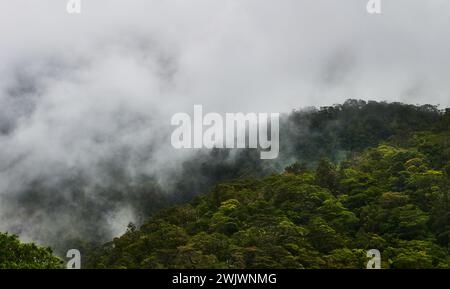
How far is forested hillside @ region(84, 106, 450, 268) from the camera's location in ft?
82.8

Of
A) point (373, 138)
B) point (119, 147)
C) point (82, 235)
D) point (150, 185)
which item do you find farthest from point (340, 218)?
point (119, 147)

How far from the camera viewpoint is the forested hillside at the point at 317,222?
25.2 meters

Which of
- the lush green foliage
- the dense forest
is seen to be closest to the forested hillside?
the dense forest

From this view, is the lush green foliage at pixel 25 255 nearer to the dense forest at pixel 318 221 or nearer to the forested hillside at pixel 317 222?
the dense forest at pixel 318 221

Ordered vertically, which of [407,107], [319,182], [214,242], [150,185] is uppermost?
[407,107]

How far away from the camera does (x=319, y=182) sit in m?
37.5

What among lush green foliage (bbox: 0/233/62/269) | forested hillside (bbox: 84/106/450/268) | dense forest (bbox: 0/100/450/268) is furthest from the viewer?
forested hillside (bbox: 84/106/450/268)

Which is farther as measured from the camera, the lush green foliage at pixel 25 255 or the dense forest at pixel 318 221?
the dense forest at pixel 318 221

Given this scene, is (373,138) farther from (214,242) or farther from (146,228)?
(214,242)

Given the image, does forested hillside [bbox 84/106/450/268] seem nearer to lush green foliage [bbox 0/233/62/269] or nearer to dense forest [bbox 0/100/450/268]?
dense forest [bbox 0/100/450/268]

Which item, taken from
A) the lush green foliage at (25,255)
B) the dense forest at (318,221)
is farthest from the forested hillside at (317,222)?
the lush green foliage at (25,255)

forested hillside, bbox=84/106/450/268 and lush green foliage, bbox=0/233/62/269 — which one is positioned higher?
forested hillside, bbox=84/106/450/268

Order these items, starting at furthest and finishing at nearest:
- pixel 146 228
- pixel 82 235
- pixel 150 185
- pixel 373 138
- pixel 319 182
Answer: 1. pixel 150 185
2. pixel 82 235
3. pixel 373 138
4. pixel 319 182
5. pixel 146 228
